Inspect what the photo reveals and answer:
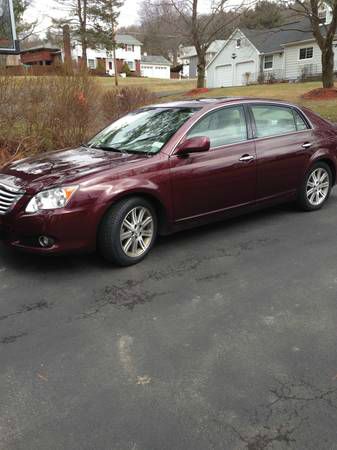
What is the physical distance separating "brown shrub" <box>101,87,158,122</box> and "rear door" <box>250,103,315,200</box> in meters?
5.50

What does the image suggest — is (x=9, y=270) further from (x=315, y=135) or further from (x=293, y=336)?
(x=315, y=135)

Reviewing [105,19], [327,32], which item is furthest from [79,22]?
[327,32]

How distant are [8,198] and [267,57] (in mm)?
42809

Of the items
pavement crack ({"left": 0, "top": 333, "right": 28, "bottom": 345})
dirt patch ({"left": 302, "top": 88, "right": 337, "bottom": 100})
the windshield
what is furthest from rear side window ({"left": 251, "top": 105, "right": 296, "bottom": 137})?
dirt patch ({"left": 302, "top": 88, "right": 337, "bottom": 100})

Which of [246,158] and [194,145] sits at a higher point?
[194,145]

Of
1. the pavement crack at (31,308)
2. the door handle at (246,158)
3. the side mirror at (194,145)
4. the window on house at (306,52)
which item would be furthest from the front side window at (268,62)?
the pavement crack at (31,308)

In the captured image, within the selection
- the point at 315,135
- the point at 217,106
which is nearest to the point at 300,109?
the point at 315,135

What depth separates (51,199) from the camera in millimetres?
3865

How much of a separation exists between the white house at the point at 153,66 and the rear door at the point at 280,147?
77.7 meters

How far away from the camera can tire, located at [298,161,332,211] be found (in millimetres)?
5777

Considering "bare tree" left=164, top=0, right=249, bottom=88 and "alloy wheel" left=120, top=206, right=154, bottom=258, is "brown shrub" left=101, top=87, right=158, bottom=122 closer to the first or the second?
"alloy wheel" left=120, top=206, right=154, bottom=258

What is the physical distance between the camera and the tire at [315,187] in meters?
5.78

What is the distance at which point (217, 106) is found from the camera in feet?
16.2

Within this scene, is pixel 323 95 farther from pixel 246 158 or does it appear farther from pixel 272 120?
pixel 246 158
